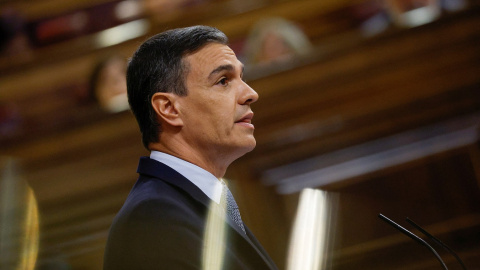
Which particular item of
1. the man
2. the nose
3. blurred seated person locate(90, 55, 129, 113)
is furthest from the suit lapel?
blurred seated person locate(90, 55, 129, 113)

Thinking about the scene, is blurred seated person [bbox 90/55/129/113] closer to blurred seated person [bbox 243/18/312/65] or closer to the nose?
blurred seated person [bbox 243/18/312/65]

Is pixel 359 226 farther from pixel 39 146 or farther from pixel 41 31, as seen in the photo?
pixel 41 31

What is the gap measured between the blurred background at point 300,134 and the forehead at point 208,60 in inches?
36.7

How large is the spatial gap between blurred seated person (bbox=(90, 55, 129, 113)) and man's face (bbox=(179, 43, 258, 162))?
53.5 inches

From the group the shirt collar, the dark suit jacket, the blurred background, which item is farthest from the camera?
the blurred background

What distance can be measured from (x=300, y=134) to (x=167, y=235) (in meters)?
1.39

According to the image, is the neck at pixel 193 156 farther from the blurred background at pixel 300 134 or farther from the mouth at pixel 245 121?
the blurred background at pixel 300 134

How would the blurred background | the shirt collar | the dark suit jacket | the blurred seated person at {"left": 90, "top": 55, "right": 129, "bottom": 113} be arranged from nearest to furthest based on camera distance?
the dark suit jacket < the shirt collar < the blurred background < the blurred seated person at {"left": 90, "top": 55, "right": 129, "bottom": 113}

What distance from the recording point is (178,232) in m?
0.62

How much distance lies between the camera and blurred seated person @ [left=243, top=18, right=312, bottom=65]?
2.17m

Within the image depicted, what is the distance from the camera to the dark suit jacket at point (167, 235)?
2.02 ft

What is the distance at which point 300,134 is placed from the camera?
6.54 ft

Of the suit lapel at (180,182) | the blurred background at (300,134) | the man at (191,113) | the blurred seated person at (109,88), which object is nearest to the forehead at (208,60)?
the man at (191,113)

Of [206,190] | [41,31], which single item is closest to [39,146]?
[41,31]
